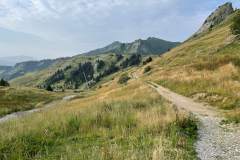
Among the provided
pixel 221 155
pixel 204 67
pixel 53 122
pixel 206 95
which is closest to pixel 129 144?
pixel 221 155

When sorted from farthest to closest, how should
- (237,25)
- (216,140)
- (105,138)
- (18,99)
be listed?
(237,25)
(18,99)
(105,138)
(216,140)

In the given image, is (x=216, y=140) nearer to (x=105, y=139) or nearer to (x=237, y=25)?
(x=105, y=139)

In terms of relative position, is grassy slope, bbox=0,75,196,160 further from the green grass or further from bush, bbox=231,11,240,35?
bush, bbox=231,11,240,35

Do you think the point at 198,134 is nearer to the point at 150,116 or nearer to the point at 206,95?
the point at 150,116

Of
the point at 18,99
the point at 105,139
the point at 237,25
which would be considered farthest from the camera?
the point at 237,25

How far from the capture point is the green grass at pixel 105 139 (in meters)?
11.5

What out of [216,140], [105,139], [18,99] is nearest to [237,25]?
[18,99]

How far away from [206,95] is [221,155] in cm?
1909

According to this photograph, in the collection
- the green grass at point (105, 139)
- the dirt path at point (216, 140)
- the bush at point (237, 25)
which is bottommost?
the dirt path at point (216, 140)

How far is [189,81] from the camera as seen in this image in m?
41.7

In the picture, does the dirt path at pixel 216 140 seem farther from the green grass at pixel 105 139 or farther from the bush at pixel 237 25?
the bush at pixel 237 25

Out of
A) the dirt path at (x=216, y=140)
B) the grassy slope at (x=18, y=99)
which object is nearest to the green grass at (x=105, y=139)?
the dirt path at (x=216, y=140)

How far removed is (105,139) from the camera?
50.3 ft

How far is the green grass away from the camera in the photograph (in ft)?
37.8
